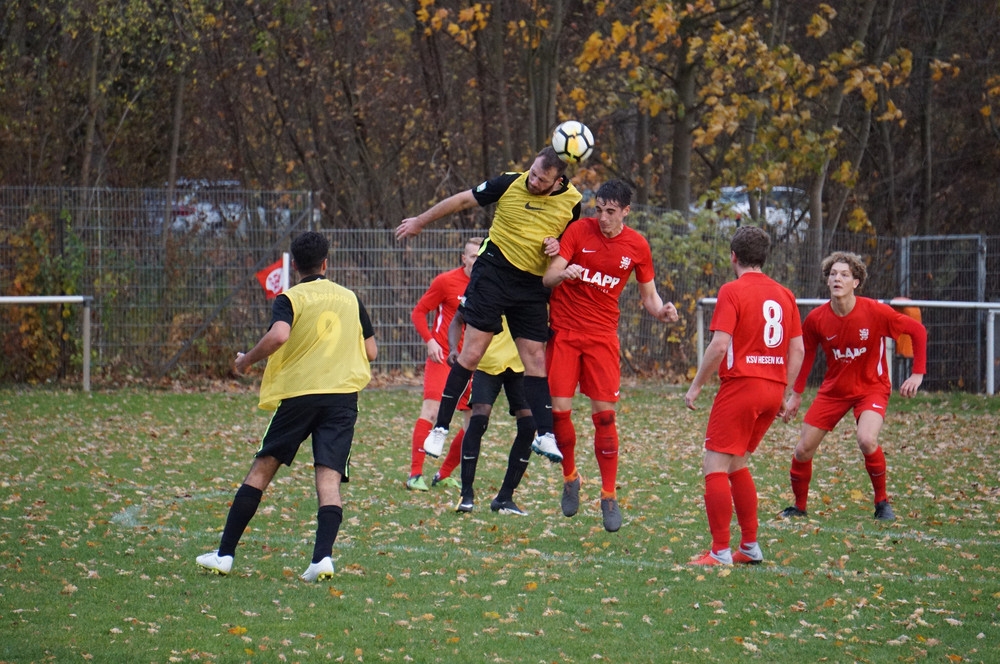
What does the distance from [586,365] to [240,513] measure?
104 inches

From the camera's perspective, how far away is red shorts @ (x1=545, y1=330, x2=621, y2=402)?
8.34 m

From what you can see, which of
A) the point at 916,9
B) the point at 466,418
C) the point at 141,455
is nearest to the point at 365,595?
the point at 466,418

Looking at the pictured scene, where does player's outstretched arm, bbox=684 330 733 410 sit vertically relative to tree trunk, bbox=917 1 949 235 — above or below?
below

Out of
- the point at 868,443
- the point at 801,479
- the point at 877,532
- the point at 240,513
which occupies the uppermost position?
the point at 868,443

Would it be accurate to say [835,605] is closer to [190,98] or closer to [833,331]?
[833,331]

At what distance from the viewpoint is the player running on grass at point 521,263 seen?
27.3ft

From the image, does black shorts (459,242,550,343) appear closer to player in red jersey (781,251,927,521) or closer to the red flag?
player in red jersey (781,251,927,521)

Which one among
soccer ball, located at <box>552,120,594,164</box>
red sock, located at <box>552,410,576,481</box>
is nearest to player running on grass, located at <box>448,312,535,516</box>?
red sock, located at <box>552,410,576,481</box>

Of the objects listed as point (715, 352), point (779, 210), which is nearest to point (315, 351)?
point (715, 352)

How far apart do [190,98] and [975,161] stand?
14.5 metres

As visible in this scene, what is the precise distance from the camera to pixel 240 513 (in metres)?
6.79

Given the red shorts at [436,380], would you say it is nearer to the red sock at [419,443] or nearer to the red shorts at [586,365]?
the red sock at [419,443]

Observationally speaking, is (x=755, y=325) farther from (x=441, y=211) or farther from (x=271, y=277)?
(x=271, y=277)

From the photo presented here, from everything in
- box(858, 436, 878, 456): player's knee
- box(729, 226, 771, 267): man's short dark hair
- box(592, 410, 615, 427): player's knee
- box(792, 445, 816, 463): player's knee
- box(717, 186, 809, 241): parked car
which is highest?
box(717, 186, 809, 241): parked car
